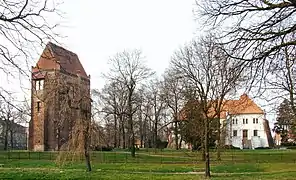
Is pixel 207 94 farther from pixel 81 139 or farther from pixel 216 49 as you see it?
pixel 216 49

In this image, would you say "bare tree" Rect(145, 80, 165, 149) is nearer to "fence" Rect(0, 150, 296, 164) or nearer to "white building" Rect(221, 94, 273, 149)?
"fence" Rect(0, 150, 296, 164)

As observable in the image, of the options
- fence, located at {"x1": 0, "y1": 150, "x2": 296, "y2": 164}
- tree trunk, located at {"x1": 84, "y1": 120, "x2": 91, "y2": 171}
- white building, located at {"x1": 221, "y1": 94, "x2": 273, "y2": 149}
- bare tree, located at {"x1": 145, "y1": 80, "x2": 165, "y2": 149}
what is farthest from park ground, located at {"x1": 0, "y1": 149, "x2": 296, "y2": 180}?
white building, located at {"x1": 221, "y1": 94, "x2": 273, "y2": 149}

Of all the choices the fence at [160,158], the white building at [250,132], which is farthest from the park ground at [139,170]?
the white building at [250,132]

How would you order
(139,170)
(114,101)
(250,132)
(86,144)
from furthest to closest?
1. (250,132)
2. (114,101)
3. (139,170)
4. (86,144)

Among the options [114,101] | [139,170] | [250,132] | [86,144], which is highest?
[114,101]

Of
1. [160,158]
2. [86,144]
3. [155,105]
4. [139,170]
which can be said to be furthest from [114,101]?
[86,144]

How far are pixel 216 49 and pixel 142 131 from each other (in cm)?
7329

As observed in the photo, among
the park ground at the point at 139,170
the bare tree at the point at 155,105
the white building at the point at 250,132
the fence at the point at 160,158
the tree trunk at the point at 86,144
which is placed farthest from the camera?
the white building at the point at 250,132

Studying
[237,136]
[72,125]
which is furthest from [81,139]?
[237,136]

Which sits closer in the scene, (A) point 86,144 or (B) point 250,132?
(A) point 86,144

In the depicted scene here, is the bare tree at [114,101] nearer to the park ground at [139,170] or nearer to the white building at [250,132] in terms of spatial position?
the park ground at [139,170]

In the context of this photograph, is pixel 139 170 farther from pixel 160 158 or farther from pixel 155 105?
pixel 155 105

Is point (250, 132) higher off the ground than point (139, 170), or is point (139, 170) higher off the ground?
point (250, 132)

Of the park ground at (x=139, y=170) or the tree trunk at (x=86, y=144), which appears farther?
the tree trunk at (x=86, y=144)
